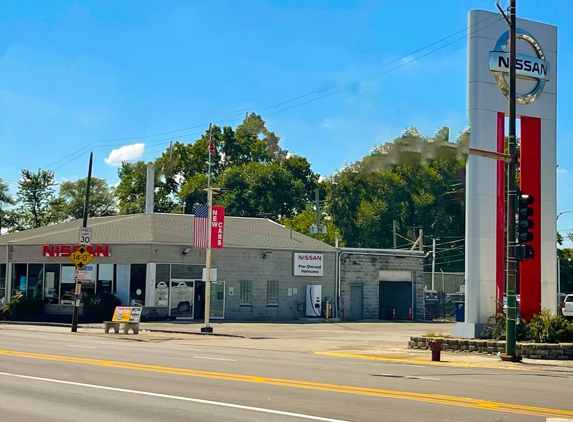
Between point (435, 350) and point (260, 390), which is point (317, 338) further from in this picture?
point (260, 390)

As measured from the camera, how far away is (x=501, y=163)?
27.3m

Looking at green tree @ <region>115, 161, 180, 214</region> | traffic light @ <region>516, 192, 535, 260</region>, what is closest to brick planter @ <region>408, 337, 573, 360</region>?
traffic light @ <region>516, 192, 535, 260</region>

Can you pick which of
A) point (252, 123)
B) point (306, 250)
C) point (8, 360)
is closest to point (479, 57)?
point (8, 360)

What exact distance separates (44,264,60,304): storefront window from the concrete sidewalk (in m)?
3.48

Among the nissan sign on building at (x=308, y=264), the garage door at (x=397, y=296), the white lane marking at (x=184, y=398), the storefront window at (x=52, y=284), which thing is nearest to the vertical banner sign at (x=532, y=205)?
the white lane marking at (x=184, y=398)

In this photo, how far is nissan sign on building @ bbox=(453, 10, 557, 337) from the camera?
2609 cm

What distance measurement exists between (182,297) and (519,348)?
25911mm

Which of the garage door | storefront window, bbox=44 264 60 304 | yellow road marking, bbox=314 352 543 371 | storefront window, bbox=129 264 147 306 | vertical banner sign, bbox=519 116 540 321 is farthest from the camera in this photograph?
the garage door

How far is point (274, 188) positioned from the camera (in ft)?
270

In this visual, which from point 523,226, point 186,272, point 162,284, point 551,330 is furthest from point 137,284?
point 523,226

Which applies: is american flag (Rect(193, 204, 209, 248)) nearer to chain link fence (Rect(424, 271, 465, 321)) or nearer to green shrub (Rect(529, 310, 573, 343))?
green shrub (Rect(529, 310, 573, 343))

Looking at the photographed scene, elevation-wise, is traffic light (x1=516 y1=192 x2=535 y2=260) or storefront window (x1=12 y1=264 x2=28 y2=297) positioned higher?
traffic light (x1=516 y1=192 x2=535 y2=260)

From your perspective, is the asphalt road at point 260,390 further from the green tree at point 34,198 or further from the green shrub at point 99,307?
the green tree at point 34,198

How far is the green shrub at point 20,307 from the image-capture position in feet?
149
